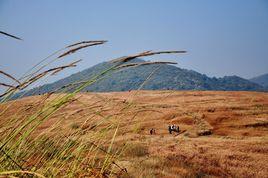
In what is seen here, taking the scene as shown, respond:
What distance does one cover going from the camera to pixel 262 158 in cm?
1681

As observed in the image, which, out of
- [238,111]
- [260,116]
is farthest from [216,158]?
[238,111]

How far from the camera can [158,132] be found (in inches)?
1495

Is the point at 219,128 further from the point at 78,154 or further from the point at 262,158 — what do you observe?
the point at 78,154

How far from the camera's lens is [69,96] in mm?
1795

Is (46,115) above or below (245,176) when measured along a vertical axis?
above

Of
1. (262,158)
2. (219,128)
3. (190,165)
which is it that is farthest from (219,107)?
(190,165)

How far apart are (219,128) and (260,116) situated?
880 cm

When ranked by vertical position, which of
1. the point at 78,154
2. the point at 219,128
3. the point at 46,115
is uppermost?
the point at 46,115

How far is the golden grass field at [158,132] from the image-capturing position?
2379 mm

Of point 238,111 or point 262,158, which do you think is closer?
point 262,158

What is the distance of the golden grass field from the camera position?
2379 millimetres

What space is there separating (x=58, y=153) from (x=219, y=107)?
54794 millimetres

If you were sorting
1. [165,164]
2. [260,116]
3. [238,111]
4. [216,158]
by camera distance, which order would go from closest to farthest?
[165,164], [216,158], [260,116], [238,111]

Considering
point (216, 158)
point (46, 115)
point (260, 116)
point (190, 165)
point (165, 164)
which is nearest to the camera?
point (46, 115)
